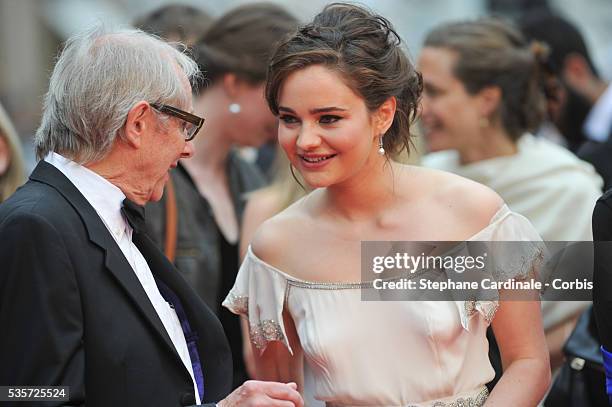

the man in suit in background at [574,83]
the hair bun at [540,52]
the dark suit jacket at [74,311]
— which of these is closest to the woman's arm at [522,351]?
the dark suit jacket at [74,311]

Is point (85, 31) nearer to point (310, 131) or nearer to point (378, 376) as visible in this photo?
point (310, 131)

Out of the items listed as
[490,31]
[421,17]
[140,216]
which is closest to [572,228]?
[490,31]

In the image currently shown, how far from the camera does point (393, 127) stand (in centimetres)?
379

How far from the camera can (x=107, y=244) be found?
3.18m

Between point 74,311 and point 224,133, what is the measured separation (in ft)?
8.17

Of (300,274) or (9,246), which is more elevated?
(9,246)

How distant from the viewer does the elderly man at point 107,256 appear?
291 centimetres

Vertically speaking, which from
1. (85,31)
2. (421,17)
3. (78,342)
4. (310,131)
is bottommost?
(421,17)

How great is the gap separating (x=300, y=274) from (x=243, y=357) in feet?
5.50

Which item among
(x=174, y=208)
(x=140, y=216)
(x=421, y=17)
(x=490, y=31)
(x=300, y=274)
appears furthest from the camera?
(x=421, y=17)

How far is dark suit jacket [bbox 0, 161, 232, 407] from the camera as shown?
9.51 ft

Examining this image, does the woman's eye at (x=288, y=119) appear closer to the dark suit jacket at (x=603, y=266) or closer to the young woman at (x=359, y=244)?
the young woman at (x=359, y=244)

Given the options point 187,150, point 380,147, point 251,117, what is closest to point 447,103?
point 251,117

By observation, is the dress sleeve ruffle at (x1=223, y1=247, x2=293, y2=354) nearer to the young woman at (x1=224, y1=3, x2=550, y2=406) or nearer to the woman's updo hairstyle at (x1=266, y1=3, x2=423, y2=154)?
the young woman at (x1=224, y1=3, x2=550, y2=406)
